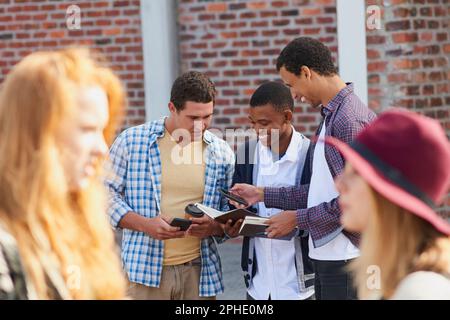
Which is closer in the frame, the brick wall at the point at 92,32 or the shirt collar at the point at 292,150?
the shirt collar at the point at 292,150

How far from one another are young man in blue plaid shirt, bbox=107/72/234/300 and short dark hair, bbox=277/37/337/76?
0.44 metres

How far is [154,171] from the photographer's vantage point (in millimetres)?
4160

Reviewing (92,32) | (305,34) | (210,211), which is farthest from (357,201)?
(92,32)

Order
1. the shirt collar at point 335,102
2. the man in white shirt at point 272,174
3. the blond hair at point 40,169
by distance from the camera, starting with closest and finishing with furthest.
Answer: the blond hair at point 40,169 → the shirt collar at point 335,102 → the man in white shirt at point 272,174

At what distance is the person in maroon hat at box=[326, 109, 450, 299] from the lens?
2053 millimetres

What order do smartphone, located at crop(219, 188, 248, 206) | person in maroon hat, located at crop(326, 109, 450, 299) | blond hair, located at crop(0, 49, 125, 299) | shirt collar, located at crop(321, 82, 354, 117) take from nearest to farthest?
1. blond hair, located at crop(0, 49, 125, 299)
2. person in maroon hat, located at crop(326, 109, 450, 299)
3. shirt collar, located at crop(321, 82, 354, 117)
4. smartphone, located at crop(219, 188, 248, 206)

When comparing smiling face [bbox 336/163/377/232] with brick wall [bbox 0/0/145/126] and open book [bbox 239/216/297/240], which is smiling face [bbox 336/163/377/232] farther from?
brick wall [bbox 0/0/145/126]

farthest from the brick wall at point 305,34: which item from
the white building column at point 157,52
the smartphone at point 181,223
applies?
the smartphone at point 181,223

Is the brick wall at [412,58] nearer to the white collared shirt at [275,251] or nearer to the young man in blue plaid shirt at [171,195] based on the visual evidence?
the white collared shirt at [275,251]

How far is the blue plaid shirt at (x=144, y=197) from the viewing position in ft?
13.5

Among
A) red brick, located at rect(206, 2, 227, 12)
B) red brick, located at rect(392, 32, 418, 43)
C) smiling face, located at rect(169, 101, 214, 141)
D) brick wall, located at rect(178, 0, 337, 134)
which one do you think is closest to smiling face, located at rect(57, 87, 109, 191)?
smiling face, located at rect(169, 101, 214, 141)

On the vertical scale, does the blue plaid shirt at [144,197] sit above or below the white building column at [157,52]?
below

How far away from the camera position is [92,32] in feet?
23.8
